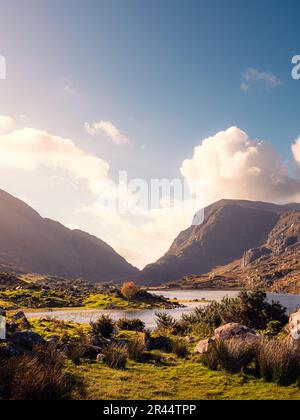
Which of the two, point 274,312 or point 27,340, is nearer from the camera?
point 27,340

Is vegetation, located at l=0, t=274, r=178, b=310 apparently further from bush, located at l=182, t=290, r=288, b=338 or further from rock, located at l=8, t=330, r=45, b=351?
rock, located at l=8, t=330, r=45, b=351

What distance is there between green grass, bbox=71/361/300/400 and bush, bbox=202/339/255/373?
17.7 inches

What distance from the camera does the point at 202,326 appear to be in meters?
29.9

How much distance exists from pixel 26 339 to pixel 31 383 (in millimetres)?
7247

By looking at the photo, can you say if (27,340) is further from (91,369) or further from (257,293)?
(257,293)

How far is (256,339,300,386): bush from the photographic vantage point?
13781 millimetres

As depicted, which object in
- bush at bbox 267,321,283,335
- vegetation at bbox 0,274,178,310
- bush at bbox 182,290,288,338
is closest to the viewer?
bush at bbox 267,321,283,335

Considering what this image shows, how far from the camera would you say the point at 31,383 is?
10.1 metres

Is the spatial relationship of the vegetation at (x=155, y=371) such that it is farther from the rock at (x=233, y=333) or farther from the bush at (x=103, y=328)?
the bush at (x=103, y=328)

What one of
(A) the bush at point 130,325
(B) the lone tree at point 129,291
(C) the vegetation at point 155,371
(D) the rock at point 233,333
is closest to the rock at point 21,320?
(A) the bush at point 130,325

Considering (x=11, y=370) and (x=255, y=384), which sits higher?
(x=11, y=370)

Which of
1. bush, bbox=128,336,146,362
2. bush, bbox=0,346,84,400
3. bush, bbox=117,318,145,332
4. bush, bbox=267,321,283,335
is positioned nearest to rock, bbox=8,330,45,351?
bush, bbox=128,336,146,362
